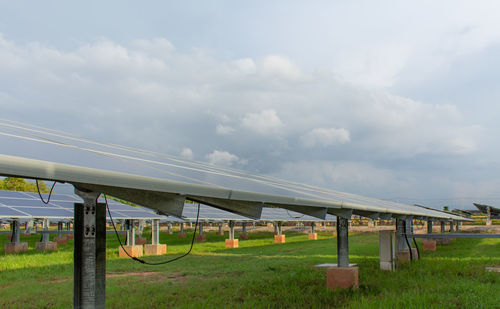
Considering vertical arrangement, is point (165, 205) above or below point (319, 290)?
above

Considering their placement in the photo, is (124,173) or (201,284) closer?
(124,173)

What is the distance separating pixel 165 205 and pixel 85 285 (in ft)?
4.01

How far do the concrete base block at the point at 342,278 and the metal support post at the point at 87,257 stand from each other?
7174mm

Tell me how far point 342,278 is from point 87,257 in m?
7.47

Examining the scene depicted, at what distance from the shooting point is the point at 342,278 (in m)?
10.5

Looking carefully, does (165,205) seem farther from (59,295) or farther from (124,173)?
(59,295)

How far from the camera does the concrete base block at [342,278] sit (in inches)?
410

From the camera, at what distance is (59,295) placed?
1021 centimetres

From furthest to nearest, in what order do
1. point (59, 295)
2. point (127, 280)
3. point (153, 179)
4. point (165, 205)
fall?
point (127, 280) < point (59, 295) < point (165, 205) < point (153, 179)

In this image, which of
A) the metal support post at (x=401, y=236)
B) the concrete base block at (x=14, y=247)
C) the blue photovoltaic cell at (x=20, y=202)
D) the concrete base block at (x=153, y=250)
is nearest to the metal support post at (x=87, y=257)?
the metal support post at (x=401, y=236)

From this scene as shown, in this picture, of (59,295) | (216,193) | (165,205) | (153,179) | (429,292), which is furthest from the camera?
(59,295)

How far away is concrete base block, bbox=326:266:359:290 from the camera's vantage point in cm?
1041

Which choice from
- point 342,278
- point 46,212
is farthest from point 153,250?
point 342,278

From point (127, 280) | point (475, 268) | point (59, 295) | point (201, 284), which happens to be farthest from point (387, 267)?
point (59, 295)
